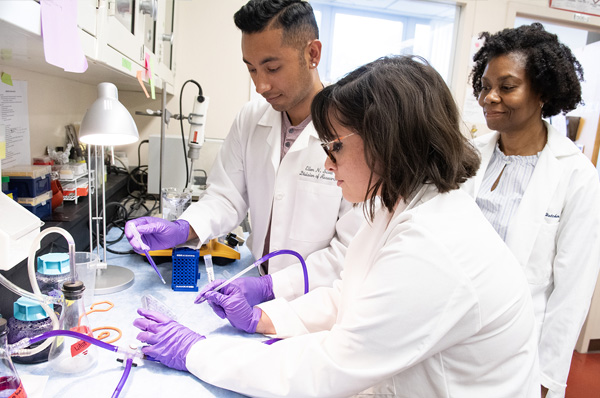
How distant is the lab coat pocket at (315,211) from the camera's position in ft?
4.64

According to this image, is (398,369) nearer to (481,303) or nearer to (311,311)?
(481,303)

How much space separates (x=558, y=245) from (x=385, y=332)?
1028 mm

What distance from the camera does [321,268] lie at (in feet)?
4.31

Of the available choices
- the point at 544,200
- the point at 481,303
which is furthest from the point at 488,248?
the point at 544,200

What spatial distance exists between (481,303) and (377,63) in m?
0.51

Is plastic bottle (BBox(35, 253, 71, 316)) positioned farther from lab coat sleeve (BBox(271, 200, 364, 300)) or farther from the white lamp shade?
lab coat sleeve (BBox(271, 200, 364, 300))

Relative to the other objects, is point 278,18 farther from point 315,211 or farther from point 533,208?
point 533,208

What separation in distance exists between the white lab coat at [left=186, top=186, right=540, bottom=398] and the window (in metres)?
2.60

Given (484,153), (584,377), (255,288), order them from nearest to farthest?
(255,288), (484,153), (584,377)

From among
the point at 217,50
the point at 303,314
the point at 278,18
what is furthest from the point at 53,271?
the point at 217,50

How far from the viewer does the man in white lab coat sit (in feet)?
4.32

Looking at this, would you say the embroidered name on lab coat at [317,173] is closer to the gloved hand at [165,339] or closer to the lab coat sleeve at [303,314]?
the lab coat sleeve at [303,314]

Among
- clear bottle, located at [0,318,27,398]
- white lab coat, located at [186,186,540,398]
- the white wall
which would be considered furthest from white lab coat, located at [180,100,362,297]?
the white wall

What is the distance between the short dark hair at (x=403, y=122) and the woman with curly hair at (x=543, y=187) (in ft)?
2.53
